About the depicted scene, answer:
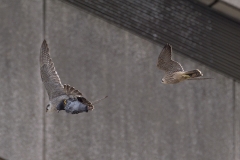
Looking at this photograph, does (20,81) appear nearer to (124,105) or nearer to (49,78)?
(124,105)

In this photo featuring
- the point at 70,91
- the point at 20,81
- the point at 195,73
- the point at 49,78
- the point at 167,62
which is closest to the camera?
the point at 195,73

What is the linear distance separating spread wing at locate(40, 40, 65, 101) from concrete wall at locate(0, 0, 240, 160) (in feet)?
4.58

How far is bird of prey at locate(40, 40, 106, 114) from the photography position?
1084 cm

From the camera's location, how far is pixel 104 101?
13672 millimetres

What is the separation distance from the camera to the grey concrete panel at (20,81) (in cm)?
1309

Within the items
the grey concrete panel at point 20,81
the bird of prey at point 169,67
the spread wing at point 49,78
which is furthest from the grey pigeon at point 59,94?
the grey concrete panel at point 20,81

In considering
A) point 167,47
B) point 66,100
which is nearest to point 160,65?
point 167,47

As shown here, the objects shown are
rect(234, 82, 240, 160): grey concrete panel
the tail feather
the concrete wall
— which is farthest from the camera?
rect(234, 82, 240, 160): grey concrete panel

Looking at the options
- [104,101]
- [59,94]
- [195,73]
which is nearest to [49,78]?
[59,94]

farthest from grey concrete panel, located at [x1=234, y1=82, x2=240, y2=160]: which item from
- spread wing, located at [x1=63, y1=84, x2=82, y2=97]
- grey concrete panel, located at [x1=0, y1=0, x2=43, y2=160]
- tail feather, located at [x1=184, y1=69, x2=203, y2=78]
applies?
spread wing, located at [x1=63, y1=84, x2=82, y2=97]

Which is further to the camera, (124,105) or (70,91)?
(124,105)

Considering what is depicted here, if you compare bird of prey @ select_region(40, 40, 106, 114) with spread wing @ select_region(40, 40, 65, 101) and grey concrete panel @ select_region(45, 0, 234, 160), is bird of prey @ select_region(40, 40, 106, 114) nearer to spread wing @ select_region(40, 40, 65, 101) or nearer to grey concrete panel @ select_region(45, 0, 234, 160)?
spread wing @ select_region(40, 40, 65, 101)

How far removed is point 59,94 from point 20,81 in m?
1.88

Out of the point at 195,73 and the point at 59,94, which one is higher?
the point at 195,73
